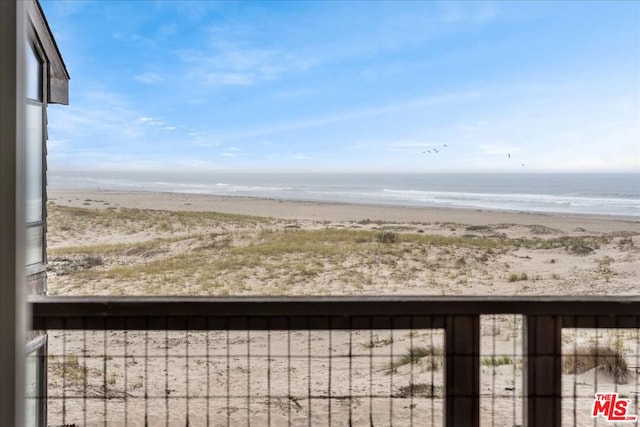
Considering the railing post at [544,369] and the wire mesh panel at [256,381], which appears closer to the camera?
the railing post at [544,369]

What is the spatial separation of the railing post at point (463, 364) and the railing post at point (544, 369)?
0.36 feet

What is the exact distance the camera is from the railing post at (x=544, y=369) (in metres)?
1.01

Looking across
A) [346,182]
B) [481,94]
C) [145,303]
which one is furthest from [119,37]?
[346,182]

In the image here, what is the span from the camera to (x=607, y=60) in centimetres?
1199

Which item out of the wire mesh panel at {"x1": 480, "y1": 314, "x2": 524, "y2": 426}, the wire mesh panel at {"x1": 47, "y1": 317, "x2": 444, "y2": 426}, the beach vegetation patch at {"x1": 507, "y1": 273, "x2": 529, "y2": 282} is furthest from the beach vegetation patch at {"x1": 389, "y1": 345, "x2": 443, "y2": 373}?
the beach vegetation patch at {"x1": 507, "y1": 273, "x2": 529, "y2": 282}

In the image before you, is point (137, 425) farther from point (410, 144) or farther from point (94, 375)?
point (410, 144)

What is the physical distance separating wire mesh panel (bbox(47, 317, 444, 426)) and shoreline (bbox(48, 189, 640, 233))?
942cm

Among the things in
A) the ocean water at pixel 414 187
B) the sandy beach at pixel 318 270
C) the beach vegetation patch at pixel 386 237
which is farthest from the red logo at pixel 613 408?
the ocean water at pixel 414 187

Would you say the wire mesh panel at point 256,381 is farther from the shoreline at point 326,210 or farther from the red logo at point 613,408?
the shoreline at point 326,210

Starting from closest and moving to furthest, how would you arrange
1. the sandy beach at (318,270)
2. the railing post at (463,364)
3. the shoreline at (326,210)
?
1. the railing post at (463,364)
2. the sandy beach at (318,270)
3. the shoreline at (326,210)

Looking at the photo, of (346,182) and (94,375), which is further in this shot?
(346,182)

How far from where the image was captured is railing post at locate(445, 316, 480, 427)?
101cm

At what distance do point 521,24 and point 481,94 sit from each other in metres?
8.12

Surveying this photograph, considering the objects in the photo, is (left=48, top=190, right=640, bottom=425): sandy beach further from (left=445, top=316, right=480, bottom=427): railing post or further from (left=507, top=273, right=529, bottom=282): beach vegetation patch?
(left=445, top=316, right=480, bottom=427): railing post
